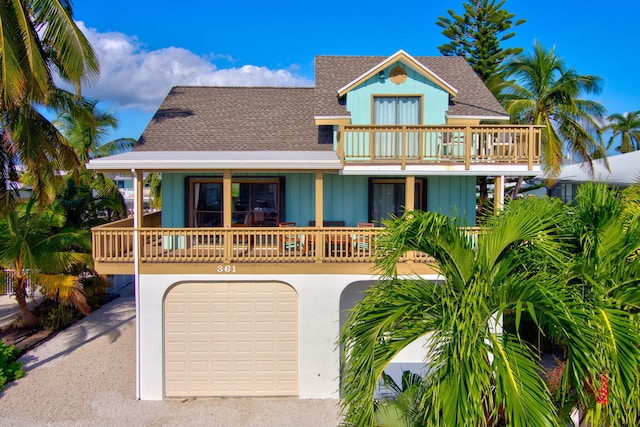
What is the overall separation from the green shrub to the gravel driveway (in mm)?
228

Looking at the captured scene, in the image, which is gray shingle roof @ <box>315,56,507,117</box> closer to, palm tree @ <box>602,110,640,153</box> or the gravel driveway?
the gravel driveway

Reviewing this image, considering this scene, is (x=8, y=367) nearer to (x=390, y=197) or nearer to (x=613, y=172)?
(x=390, y=197)

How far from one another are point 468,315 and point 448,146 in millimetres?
7580

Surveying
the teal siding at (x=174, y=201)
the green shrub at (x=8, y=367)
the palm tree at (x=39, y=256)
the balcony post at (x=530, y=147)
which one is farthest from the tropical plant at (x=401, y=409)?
the palm tree at (x=39, y=256)

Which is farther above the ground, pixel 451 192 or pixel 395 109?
pixel 395 109

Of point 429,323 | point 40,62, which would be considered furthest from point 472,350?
point 40,62

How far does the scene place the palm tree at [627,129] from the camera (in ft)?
128

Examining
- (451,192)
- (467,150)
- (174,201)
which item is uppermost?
(467,150)

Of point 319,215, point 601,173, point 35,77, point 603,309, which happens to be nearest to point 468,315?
point 603,309

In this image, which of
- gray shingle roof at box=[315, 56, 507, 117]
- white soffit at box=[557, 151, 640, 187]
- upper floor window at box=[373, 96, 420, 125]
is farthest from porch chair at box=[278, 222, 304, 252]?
white soffit at box=[557, 151, 640, 187]

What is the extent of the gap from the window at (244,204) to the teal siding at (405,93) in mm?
3291

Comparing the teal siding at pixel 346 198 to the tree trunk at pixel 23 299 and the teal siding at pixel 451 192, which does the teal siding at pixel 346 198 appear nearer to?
the teal siding at pixel 451 192

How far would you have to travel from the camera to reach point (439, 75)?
15.6m

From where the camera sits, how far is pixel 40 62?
1161 centimetres
